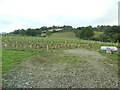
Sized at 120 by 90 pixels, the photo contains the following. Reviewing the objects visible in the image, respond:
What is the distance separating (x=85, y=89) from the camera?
2.83 meters

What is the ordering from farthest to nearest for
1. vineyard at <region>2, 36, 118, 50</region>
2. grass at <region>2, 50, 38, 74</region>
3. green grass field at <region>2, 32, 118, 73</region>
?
vineyard at <region>2, 36, 118, 50</region>, green grass field at <region>2, 32, 118, 73</region>, grass at <region>2, 50, 38, 74</region>

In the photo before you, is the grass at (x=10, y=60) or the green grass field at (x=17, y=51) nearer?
the grass at (x=10, y=60)

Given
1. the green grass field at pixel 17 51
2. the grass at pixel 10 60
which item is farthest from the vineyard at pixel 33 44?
the grass at pixel 10 60

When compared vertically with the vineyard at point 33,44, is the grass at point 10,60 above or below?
below

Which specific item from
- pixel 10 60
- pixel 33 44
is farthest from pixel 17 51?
pixel 33 44

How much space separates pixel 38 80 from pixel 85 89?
160cm

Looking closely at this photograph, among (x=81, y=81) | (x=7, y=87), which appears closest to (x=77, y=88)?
(x=81, y=81)

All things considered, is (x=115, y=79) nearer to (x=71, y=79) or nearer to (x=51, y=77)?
(x=71, y=79)

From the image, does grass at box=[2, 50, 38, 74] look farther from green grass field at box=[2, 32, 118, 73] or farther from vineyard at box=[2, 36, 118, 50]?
vineyard at box=[2, 36, 118, 50]

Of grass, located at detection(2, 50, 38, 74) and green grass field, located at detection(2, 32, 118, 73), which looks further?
green grass field, located at detection(2, 32, 118, 73)

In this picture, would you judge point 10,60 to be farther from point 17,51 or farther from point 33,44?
point 33,44

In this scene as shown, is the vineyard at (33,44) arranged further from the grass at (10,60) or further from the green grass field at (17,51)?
the grass at (10,60)

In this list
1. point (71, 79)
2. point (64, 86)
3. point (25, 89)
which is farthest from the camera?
point (71, 79)

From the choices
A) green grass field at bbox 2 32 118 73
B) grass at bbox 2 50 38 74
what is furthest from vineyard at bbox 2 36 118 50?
grass at bbox 2 50 38 74
